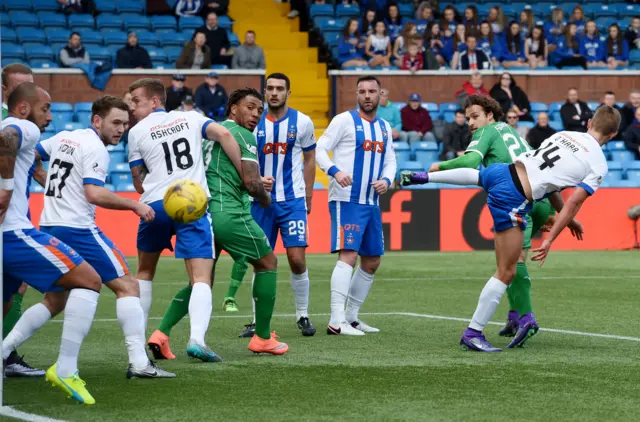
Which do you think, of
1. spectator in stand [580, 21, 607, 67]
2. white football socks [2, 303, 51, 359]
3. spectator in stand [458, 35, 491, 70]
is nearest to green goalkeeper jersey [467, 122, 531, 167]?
white football socks [2, 303, 51, 359]

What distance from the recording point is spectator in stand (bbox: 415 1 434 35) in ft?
79.3

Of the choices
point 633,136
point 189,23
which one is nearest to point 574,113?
point 633,136

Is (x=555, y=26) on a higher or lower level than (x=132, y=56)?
higher

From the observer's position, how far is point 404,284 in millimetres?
14156

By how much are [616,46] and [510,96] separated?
412 centimetres

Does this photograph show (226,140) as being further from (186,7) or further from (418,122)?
(186,7)

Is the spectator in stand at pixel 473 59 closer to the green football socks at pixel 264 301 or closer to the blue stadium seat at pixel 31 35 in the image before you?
the blue stadium seat at pixel 31 35

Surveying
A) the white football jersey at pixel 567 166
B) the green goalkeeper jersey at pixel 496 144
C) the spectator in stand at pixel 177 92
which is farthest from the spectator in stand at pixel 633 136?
the white football jersey at pixel 567 166

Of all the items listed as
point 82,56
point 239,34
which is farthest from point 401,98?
point 82,56

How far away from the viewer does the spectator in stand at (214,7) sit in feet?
79.2

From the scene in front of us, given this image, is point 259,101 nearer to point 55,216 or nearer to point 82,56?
point 55,216

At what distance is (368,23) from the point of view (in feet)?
77.9

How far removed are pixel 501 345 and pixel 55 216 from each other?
12.2 ft

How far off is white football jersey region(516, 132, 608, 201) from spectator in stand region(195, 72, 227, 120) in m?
12.8
